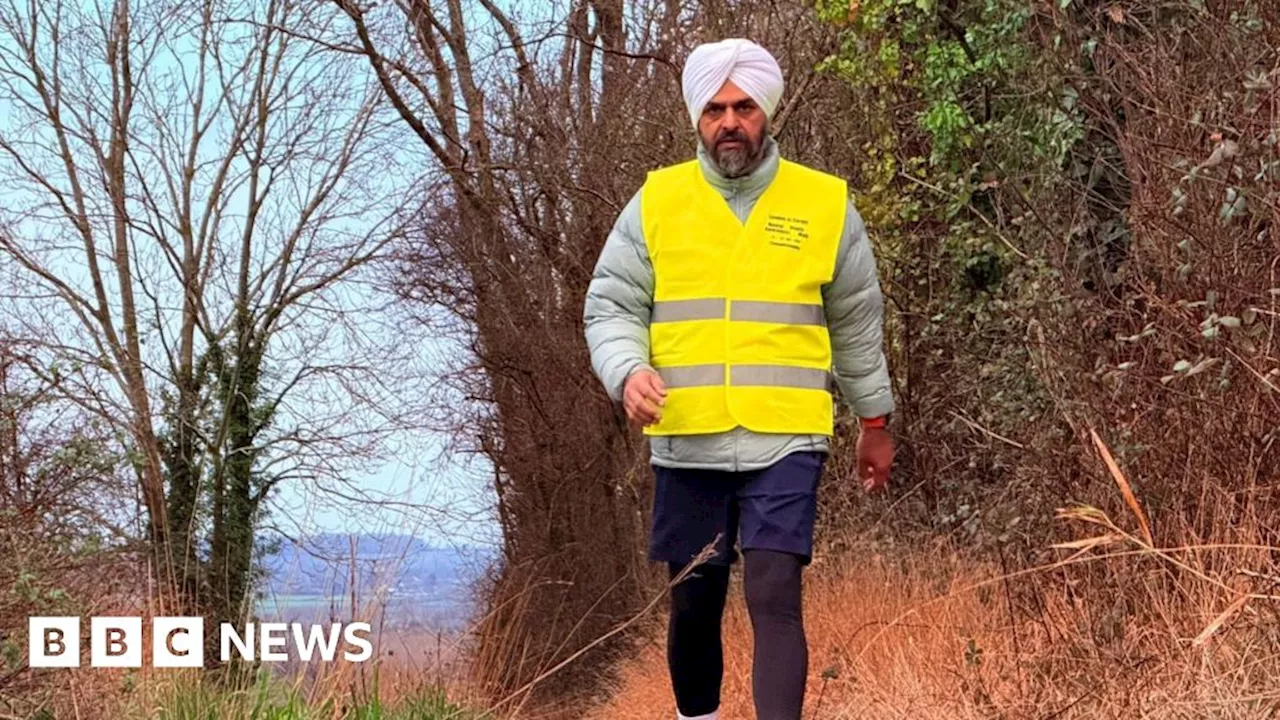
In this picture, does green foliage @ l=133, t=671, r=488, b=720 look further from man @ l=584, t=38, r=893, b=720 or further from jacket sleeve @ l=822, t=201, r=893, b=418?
jacket sleeve @ l=822, t=201, r=893, b=418

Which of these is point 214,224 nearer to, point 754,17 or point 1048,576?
point 754,17

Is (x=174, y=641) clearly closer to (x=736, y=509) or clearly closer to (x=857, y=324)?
(x=736, y=509)

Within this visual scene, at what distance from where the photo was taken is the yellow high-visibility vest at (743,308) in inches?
148

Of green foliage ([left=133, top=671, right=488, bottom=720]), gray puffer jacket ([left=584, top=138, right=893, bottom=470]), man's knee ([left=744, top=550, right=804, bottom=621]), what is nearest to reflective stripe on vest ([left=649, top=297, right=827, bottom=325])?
gray puffer jacket ([left=584, top=138, right=893, bottom=470])

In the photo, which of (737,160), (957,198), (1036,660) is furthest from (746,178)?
(957,198)

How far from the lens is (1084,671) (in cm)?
429

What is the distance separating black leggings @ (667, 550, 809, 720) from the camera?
357cm

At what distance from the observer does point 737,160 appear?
3816 mm

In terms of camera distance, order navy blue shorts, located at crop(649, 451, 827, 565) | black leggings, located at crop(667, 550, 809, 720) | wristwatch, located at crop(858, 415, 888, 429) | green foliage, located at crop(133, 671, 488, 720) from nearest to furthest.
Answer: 1. black leggings, located at crop(667, 550, 809, 720)
2. navy blue shorts, located at crop(649, 451, 827, 565)
3. wristwatch, located at crop(858, 415, 888, 429)
4. green foliage, located at crop(133, 671, 488, 720)

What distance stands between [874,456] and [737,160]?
0.94 metres

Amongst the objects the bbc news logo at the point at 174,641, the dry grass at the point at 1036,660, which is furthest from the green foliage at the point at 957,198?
the bbc news logo at the point at 174,641

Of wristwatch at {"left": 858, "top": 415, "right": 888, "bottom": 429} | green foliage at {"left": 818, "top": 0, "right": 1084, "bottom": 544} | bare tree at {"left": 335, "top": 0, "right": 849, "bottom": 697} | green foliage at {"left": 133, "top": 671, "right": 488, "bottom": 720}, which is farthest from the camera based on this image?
bare tree at {"left": 335, "top": 0, "right": 849, "bottom": 697}

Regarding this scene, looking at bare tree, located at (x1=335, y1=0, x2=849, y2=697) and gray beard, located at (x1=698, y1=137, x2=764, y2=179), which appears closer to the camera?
gray beard, located at (x1=698, y1=137, x2=764, y2=179)

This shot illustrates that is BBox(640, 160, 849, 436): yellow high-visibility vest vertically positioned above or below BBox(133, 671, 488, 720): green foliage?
above
